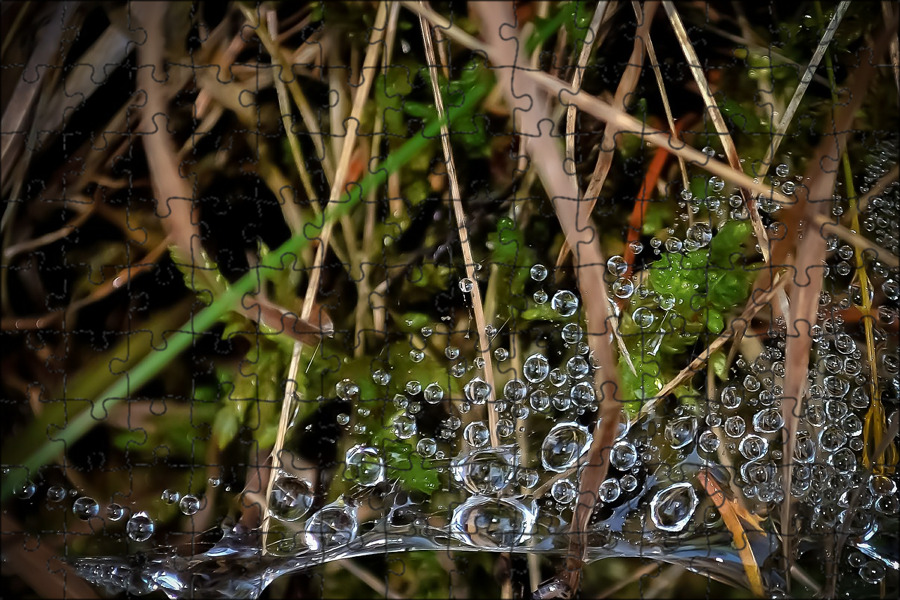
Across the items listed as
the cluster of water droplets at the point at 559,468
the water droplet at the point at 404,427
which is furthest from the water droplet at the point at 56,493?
the water droplet at the point at 404,427

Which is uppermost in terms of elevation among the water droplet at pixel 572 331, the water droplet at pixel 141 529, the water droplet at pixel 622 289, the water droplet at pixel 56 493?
the water droplet at pixel 622 289

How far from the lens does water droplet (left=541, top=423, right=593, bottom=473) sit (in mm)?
578

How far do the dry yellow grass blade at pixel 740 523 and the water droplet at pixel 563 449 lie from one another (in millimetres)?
96

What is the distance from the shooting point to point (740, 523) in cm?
58

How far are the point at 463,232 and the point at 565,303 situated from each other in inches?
3.8

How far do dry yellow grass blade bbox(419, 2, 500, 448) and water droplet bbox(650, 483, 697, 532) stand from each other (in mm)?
134

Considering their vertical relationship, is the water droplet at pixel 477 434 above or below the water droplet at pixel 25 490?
above

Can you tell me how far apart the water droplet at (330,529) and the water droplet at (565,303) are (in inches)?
8.8

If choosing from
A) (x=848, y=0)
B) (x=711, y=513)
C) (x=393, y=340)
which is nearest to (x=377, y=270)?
(x=393, y=340)

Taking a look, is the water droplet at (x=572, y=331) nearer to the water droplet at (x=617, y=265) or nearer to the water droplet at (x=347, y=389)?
the water droplet at (x=617, y=265)

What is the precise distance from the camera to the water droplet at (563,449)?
58 centimetres

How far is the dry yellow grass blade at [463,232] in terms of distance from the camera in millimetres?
570

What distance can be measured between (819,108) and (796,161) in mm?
46

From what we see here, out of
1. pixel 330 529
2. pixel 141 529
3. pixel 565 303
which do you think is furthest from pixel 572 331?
pixel 141 529
